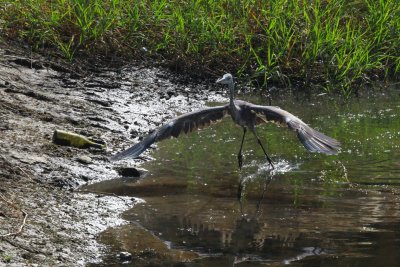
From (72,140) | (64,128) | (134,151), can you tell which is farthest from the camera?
(64,128)

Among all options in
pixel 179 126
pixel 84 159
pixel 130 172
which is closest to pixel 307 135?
pixel 179 126

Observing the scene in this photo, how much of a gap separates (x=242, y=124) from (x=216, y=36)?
8.55 feet

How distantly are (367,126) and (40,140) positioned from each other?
3.37 m

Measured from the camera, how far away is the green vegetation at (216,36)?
33.7 ft

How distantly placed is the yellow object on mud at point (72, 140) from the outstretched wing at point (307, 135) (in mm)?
1542

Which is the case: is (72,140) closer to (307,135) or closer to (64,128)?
(64,128)

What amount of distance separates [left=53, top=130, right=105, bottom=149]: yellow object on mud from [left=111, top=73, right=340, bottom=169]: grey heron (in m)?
0.80

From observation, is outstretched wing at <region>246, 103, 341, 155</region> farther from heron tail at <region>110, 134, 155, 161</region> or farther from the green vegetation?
the green vegetation

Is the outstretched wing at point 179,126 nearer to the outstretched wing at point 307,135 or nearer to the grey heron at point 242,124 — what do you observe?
the grey heron at point 242,124

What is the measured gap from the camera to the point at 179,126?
746 cm

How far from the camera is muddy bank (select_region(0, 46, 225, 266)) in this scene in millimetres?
5449

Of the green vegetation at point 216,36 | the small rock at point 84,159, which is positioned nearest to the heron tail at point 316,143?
the small rock at point 84,159

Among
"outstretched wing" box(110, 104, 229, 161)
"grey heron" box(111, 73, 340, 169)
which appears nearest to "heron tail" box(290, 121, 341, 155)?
"grey heron" box(111, 73, 340, 169)

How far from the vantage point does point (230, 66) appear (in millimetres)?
10500
